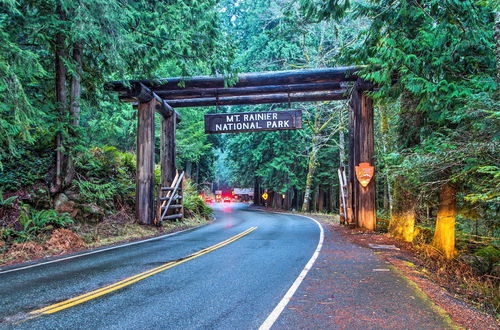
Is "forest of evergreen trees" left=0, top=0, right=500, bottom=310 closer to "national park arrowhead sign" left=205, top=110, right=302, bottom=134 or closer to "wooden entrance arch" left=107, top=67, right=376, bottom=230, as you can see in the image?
"wooden entrance arch" left=107, top=67, right=376, bottom=230

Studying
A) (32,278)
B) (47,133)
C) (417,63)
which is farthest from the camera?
(47,133)

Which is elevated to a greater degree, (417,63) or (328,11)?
(328,11)

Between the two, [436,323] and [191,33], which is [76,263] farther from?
[191,33]

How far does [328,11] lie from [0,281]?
8274mm

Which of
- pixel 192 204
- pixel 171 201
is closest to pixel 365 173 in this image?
pixel 171 201

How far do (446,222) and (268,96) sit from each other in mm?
8103

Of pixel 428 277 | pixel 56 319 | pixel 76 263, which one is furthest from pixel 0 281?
pixel 428 277

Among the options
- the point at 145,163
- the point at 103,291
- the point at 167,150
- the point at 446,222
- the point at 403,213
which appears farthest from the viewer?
the point at 167,150

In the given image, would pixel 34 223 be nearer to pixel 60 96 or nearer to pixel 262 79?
pixel 60 96

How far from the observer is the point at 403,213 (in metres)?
10.2

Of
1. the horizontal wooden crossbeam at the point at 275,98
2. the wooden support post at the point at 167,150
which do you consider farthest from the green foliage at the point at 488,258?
the wooden support post at the point at 167,150

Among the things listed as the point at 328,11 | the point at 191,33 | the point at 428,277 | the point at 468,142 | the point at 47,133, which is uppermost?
the point at 191,33

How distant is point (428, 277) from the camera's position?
613 cm

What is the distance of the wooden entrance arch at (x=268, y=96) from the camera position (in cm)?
1198
